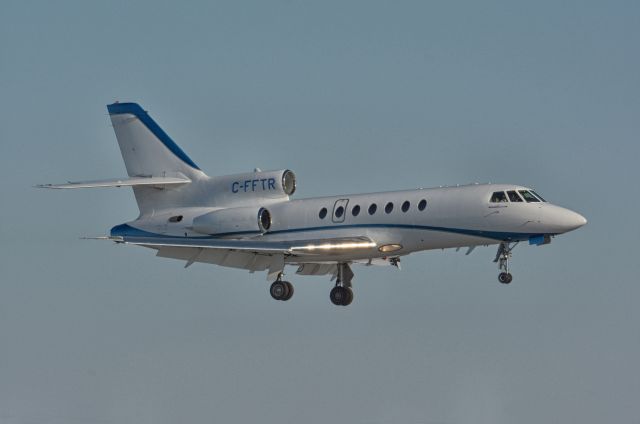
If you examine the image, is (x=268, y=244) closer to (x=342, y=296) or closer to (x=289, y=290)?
(x=289, y=290)

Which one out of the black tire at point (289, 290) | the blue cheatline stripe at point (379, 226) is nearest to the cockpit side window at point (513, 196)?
the blue cheatline stripe at point (379, 226)

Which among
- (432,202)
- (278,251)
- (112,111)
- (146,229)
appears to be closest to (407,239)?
(432,202)

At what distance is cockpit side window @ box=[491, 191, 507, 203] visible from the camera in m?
45.5

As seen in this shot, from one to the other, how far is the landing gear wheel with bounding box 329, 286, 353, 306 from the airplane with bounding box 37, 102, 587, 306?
0.04m

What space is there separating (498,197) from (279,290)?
8.62 meters

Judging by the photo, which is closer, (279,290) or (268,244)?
(268,244)

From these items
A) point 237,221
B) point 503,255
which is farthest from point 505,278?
point 237,221

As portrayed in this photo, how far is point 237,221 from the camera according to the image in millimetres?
49375

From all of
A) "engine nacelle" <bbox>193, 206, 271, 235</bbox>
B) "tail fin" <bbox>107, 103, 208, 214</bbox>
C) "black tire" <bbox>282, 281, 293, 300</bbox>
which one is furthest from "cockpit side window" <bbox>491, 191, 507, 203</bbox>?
"tail fin" <bbox>107, 103, 208, 214</bbox>

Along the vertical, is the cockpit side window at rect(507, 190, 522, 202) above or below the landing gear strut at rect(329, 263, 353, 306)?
above

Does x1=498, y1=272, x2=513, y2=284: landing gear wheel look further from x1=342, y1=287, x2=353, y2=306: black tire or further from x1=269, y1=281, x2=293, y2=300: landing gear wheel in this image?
x1=269, y1=281, x2=293, y2=300: landing gear wheel

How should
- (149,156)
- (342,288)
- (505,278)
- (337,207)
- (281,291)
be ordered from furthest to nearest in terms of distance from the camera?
(149,156) < (342,288) < (281,291) < (337,207) < (505,278)

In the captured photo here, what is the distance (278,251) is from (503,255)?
7806 mm

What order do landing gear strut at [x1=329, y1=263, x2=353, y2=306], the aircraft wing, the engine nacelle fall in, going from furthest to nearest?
landing gear strut at [x1=329, y1=263, x2=353, y2=306] < the engine nacelle < the aircraft wing
